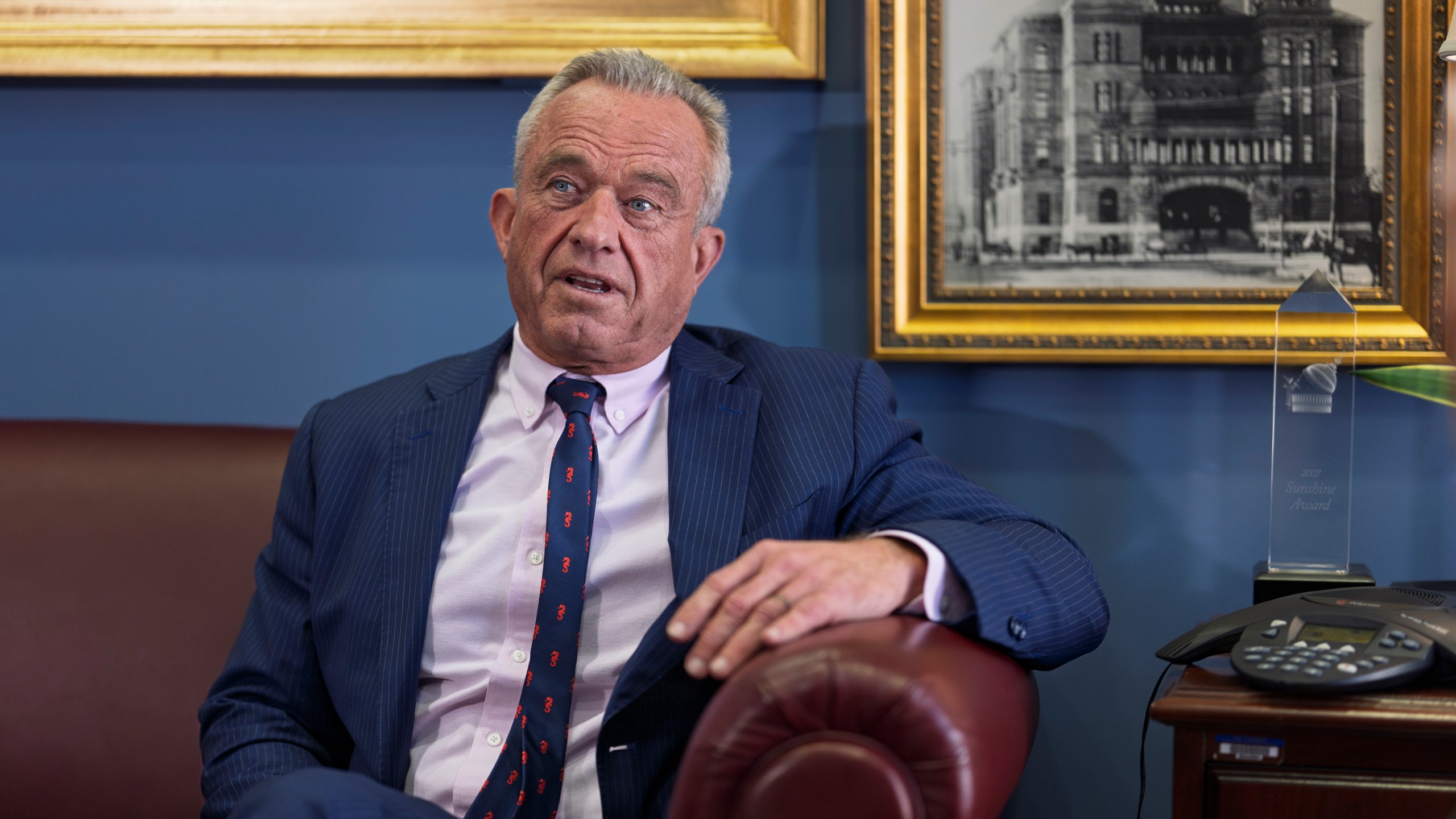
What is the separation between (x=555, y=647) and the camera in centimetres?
134

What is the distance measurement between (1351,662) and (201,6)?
1.95 meters

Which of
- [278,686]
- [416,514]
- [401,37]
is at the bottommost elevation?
[278,686]

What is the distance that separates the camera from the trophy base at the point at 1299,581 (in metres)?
1.46

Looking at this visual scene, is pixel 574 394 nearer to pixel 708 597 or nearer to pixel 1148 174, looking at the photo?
pixel 708 597

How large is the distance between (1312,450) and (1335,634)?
0.44 m

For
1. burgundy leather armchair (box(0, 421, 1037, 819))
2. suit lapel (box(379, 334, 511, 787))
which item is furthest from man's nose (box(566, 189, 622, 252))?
burgundy leather armchair (box(0, 421, 1037, 819))

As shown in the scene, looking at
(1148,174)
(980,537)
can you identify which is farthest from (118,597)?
(1148,174)

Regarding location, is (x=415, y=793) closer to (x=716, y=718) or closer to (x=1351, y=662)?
(x=716, y=718)

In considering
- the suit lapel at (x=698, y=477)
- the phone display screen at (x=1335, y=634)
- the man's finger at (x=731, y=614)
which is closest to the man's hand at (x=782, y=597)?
the man's finger at (x=731, y=614)

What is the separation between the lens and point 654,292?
4.89 ft

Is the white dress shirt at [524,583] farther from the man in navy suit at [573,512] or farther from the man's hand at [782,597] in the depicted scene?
the man's hand at [782,597]

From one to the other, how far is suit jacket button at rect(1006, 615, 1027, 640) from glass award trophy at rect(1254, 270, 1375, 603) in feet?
1.73

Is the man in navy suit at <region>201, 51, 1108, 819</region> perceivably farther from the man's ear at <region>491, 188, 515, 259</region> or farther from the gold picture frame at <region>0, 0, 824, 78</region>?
the gold picture frame at <region>0, 0, 824, 78</region>

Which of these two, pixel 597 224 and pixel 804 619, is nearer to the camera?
pixel 804 619
